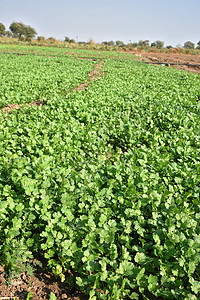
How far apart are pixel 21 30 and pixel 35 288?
94.2 metres

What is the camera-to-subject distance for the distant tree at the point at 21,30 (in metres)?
75.9

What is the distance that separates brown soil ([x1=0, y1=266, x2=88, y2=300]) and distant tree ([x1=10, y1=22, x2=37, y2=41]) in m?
91.2

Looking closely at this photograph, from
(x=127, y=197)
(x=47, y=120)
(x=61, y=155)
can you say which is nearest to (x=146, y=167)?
(x=127, y=197)

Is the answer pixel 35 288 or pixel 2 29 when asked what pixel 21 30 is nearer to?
pixel 2 29

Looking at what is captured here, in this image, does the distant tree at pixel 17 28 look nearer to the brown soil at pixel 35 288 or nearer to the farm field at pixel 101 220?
the farm field at pixel 101 220

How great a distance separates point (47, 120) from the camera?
570 cm

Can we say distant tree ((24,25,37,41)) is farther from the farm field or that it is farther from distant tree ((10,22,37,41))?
the farm field

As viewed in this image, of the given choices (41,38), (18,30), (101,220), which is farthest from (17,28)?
(101,220)

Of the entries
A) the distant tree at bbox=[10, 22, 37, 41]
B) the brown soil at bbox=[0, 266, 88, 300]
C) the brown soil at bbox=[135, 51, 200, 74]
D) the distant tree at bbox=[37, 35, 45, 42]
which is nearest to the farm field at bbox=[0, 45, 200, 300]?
the brown soil at bbox=[0, 266, 88, 300]

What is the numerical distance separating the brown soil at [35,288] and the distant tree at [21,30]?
9123 cm

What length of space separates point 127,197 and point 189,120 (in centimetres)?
465

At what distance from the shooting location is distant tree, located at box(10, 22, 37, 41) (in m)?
75.9

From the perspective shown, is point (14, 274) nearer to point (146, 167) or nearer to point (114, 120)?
point (146, 167)

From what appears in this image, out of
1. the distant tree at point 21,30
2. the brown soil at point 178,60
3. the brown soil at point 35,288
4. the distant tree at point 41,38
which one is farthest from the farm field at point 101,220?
the distant tree at point 21,30
